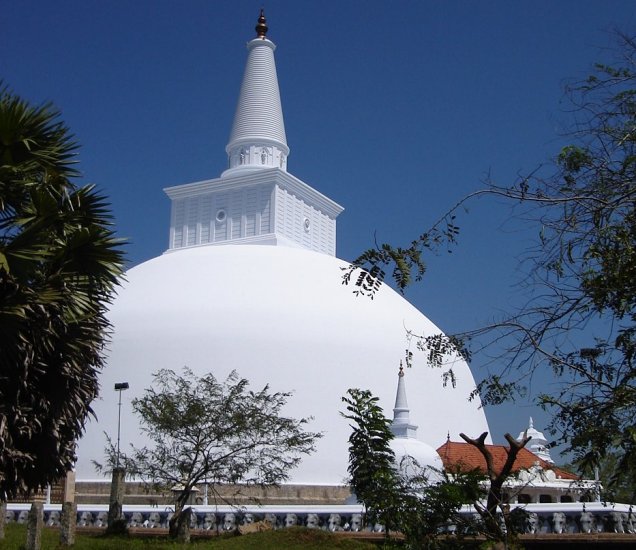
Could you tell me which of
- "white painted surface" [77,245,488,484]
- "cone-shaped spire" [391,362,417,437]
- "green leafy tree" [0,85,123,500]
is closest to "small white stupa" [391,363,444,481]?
"cone-shaped spire" [391,362,417,437]

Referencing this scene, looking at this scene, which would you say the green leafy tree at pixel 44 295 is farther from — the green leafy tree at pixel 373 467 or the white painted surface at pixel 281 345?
the white painted surface at pixel 281 345

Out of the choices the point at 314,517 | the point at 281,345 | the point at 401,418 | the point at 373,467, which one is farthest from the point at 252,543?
the point at 281,345

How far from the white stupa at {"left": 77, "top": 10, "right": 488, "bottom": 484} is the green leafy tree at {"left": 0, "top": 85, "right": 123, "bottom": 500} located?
15518mm

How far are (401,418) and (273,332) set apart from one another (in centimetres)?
548

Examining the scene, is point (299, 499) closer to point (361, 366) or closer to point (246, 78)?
point (361, 366)

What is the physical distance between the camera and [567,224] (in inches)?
294

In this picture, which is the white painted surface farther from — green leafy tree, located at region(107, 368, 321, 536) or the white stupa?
green leafy tree, located at region(107, 368, 321, 536)

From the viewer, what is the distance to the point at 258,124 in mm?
38156

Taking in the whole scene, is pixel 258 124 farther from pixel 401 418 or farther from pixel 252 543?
pixel 252 543

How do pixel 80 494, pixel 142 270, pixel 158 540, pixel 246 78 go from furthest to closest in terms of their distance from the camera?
pixel 246 78
pixel 142 270
pixel 80 494
pixel 158 540

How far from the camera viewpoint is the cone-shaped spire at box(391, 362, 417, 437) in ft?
86.0

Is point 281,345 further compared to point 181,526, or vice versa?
point 281,345

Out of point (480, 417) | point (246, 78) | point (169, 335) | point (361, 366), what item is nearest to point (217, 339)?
point (169, 335)

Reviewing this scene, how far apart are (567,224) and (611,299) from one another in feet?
2.65
